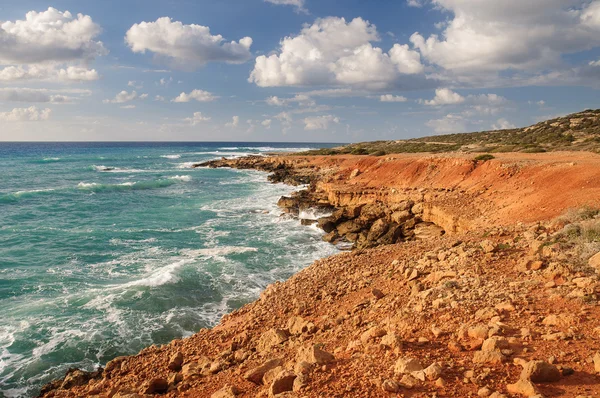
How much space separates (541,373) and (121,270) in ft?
55.4

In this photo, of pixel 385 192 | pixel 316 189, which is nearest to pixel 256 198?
pixel 316 189

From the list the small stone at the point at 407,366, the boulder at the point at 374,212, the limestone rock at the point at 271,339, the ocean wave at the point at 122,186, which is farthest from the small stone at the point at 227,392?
the ocean wave at the point at 122,186

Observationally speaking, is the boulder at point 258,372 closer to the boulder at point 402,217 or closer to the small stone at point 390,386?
the small stone at point 390,386

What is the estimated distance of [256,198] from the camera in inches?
1416

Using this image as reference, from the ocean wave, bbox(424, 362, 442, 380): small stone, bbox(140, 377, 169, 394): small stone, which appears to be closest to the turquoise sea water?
bbox(140, 377, 169, 394): small stone

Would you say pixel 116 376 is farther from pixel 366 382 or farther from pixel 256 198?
pixel 256 198

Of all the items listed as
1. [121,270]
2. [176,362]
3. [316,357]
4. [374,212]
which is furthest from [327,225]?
[316,357]

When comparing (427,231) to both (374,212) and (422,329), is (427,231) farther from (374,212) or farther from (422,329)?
(422,329)

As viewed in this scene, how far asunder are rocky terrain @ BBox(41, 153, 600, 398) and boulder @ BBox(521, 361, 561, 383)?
0.01m

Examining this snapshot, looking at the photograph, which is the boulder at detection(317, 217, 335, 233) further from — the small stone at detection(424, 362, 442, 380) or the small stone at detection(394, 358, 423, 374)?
the small stone at detection(424, 362, 442, 380)

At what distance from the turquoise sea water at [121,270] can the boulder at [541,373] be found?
9.88 metres

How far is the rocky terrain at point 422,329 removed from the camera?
528 centimetres

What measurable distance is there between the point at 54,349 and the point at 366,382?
1023 centimetres

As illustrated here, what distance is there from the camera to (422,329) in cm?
691
